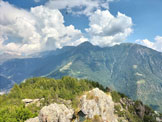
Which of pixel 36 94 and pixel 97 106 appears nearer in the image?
pixel 97 106

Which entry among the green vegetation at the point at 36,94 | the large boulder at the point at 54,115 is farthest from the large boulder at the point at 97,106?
the green vegetation at the point at 36,94

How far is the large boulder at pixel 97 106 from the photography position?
23.6 meters

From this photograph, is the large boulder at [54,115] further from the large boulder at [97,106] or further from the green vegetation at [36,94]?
the green vegetation at [36,94]

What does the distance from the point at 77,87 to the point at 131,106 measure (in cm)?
7275

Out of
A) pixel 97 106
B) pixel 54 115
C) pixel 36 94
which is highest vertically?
pixel 36 94

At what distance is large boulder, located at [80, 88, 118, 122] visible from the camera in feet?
77.6

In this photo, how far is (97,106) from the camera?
2473 cm

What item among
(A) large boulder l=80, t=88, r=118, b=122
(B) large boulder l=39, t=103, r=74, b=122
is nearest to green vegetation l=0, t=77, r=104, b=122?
(B) large boulder l=39, t=103, r=74, b=122

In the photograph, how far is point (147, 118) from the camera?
144750 mm

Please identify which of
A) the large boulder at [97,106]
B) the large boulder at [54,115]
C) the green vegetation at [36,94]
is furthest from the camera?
the green vegetation at [36,94]

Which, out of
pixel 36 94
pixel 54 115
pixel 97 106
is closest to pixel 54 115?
pixel 54 115

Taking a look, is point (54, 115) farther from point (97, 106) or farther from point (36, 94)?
point (36, 94)

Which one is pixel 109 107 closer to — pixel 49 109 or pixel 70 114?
pixel 70 114

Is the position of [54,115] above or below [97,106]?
below
